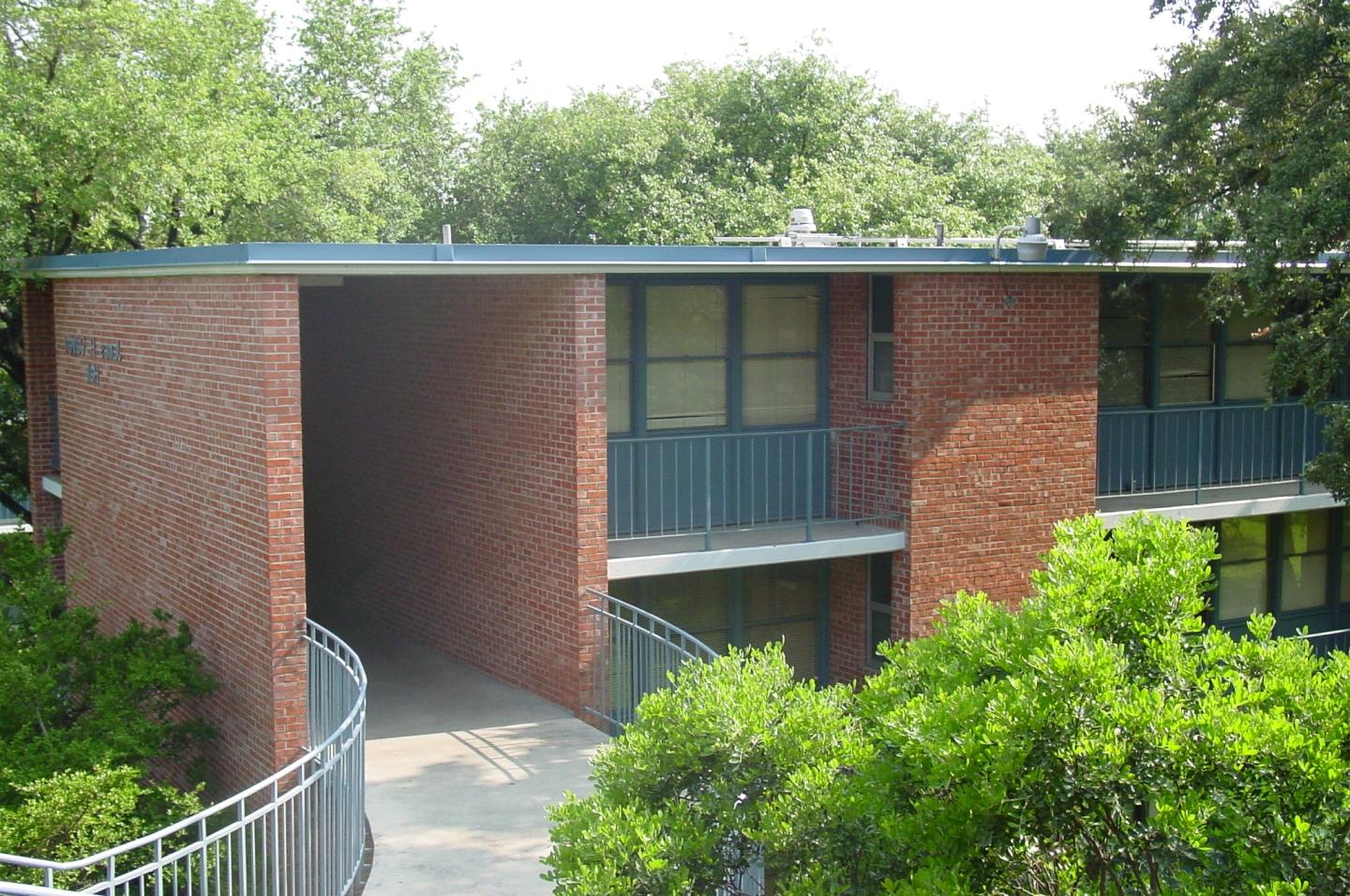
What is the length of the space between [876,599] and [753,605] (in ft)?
Answer: 4.20

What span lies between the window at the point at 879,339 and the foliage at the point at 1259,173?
2205 millimetres

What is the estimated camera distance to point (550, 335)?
12.8m

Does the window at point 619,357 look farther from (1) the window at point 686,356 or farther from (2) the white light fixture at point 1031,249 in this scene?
(2) the white light fixture at point 1031,249

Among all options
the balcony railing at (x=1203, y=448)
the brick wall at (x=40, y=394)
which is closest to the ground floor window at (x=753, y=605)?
the balcony railing at (x=1203, y=448)

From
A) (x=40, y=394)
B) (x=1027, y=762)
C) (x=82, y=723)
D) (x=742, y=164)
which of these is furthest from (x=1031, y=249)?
(x=742, y=164)

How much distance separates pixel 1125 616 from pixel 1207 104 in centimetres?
1088

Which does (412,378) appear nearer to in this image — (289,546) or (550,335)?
(550,335)

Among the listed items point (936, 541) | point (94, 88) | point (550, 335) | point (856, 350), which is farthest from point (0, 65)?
point (936, 541)

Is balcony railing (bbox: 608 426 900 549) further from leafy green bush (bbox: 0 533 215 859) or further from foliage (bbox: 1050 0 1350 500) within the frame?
leafy green bush (bbox: 0 533 215 859)

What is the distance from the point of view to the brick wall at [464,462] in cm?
1261

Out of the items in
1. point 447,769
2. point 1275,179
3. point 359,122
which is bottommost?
point 447,769

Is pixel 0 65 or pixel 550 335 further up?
pixel 0 65

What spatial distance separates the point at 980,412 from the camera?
1451 cm

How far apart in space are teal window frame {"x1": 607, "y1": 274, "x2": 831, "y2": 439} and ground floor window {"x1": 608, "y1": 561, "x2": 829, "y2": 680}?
154 centimetres
